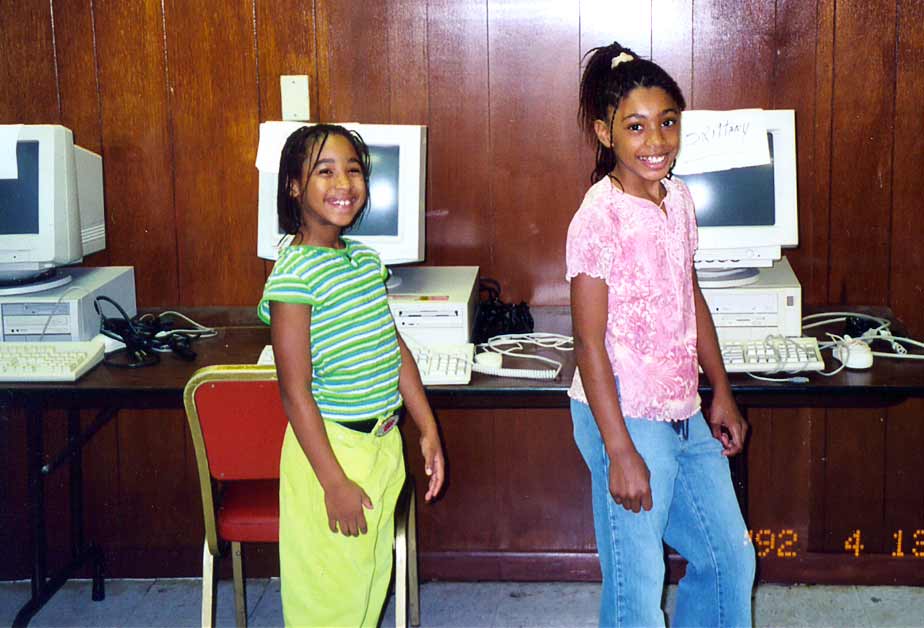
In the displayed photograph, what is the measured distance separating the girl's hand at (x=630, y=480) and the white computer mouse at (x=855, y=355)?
28.4 inches

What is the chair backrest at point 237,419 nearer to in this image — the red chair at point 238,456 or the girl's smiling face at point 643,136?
the red chair at point 238,456

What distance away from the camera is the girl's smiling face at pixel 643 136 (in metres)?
1.66

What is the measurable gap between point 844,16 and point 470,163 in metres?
0.98

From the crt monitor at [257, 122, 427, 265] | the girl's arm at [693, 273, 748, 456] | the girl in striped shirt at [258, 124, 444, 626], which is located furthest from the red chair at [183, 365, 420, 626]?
the girl's arm at [693, 273, 748, 456]

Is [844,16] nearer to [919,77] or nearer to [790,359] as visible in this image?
[919,77]

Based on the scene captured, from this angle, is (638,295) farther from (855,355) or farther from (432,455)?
(855,355)

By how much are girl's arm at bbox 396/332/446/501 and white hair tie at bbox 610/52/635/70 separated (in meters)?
0.59

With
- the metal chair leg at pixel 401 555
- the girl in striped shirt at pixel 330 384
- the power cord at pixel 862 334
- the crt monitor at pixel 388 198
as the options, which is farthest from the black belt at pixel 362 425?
the power cord at pixel 862 334

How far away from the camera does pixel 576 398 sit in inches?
66.8

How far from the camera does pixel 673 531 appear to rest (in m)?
1.74

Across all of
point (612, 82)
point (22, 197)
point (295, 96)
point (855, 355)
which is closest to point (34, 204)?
point (22, 197)

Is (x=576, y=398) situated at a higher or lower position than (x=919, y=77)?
lower

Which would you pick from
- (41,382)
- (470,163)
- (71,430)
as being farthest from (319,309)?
(71,430)

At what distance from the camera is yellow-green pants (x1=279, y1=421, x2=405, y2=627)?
170 centimetres
